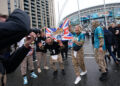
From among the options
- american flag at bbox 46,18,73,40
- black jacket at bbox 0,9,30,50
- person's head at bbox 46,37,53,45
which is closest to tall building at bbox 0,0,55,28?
american flag at bbox 46,18,73,40

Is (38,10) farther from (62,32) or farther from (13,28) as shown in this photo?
(13,28)

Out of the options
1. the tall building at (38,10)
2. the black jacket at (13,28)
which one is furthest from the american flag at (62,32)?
the tall building at (38,10)

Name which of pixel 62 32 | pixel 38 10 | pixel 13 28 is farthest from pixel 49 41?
pixel 38 10

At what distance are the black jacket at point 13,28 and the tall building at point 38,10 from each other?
66.9 meters

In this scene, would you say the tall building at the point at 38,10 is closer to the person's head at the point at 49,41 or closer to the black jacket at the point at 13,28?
the person's head at the point at 49,41

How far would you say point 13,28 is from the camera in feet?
2.36

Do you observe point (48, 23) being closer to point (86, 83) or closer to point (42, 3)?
point (42, 3)

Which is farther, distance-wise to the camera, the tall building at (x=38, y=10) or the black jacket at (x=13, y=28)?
the tall building at (x=38, y=10)

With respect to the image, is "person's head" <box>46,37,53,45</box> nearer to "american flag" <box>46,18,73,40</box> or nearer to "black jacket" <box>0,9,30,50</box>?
"american flag" <box>46,18,73,40</box>

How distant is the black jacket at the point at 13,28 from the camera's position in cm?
71

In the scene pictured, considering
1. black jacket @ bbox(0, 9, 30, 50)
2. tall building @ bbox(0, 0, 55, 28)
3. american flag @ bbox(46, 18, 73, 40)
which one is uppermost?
tall building @ bbox(0, 0, 55, 28)

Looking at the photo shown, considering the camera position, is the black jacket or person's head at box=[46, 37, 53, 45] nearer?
the black jacket

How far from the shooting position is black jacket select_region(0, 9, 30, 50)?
2.33 feet

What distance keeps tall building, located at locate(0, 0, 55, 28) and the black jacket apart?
66924 millimetres
